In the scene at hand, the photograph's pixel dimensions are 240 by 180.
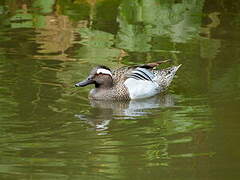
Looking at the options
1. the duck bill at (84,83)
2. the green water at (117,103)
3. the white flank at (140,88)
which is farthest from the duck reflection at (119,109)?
the duck bill at (84,83)

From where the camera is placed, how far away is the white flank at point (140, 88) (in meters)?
12.9

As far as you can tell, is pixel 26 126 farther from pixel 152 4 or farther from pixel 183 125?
pixel 152 4

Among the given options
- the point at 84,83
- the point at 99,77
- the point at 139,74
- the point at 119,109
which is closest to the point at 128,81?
the point at 139,74

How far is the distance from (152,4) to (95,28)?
1.23m

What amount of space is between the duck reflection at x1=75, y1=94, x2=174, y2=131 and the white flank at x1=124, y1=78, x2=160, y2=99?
131 mm

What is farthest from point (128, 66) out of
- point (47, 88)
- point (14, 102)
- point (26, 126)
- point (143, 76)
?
point (26, 126)

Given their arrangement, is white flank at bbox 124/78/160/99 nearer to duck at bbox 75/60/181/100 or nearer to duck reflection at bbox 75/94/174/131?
duck at bbox 75/60/181/100

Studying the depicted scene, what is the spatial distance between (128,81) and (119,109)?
3.28 feet

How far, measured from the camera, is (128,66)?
13.6 m

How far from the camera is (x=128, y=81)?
42.9ft

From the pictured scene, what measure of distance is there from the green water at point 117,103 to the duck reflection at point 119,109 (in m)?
0.02

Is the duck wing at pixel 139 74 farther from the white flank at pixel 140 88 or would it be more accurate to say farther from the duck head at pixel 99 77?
the duck head at pixel 99 77

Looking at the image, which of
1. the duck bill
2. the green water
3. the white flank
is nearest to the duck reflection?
the green water

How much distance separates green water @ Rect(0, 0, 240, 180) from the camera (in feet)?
29.5
